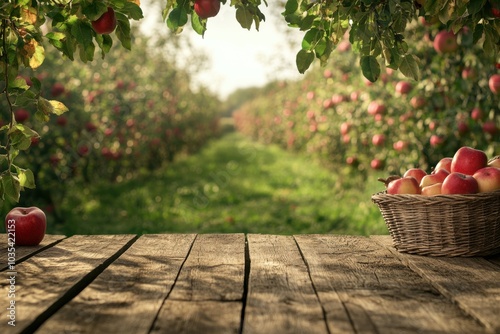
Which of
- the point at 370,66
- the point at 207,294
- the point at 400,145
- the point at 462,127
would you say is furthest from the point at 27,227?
the point at 400,145

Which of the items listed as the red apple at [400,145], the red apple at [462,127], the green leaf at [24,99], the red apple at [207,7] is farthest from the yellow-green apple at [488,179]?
the red apple at [400,145]

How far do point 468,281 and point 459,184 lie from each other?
0.59m

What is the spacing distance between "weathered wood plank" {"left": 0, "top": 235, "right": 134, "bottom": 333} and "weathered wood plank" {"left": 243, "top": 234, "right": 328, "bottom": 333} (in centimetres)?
51

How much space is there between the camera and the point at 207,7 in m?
2.19

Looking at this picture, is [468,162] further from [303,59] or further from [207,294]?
[207,294]

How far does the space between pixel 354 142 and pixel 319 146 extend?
10.3 feet

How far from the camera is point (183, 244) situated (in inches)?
101

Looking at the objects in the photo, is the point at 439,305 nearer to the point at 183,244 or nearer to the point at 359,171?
the point at 183,244

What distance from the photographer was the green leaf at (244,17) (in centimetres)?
222

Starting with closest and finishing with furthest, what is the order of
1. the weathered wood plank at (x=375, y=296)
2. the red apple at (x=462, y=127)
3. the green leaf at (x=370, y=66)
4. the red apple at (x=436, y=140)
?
the weathered wood plank at (x=375, y=296), the green leaf at (x=370, y=66), the red apple at (x=462, y=127), the red apple at (x=436, y=140)

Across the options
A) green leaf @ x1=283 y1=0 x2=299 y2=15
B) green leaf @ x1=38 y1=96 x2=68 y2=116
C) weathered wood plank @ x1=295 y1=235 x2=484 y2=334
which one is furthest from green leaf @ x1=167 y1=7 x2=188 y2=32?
weathered wood plank @ x1=295 y1=235 x2=484 y2=334

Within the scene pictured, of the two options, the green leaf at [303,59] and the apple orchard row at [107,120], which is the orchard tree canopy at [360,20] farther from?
the apple orchard row at [107,120]

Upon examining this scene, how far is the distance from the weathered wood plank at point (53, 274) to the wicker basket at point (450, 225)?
1118 mm

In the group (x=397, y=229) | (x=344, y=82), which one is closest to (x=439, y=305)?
(x=397, y=229)
